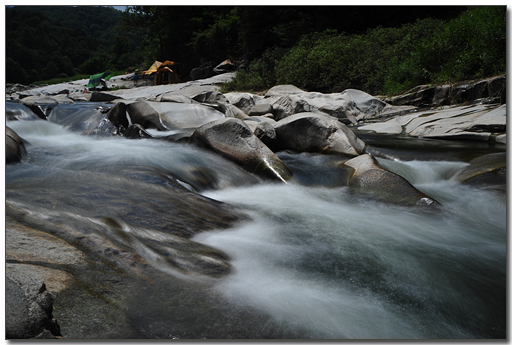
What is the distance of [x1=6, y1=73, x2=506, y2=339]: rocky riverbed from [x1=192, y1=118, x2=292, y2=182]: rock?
17mm

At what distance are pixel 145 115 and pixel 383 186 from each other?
5.77 m

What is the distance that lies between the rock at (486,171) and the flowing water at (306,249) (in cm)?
17

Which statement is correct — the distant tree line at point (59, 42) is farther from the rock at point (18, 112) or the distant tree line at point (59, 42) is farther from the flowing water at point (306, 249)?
the flowing water at point (306, 249)

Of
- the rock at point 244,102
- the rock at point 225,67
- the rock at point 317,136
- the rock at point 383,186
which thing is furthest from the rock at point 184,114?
the rock at point 225,67

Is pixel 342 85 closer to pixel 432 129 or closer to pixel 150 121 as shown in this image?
pixel 432 129

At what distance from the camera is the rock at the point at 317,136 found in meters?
5.86

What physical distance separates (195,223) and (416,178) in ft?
12.5

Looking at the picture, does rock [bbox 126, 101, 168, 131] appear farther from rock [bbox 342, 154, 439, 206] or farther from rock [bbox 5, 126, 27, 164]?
rock [bbox 342, 154, 439, 206]

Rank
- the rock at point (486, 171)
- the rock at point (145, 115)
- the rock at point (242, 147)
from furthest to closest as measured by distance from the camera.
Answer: the rock at point (145, 115)
the rock at point (242, 147)
the rock at point (486, 171)

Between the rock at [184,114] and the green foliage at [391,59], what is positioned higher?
the green foliage at [391,59]

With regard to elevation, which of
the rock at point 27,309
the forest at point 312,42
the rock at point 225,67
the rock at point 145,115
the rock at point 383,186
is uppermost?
the forest at point 312,42

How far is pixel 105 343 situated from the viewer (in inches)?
50.5

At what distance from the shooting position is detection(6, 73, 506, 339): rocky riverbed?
142cm

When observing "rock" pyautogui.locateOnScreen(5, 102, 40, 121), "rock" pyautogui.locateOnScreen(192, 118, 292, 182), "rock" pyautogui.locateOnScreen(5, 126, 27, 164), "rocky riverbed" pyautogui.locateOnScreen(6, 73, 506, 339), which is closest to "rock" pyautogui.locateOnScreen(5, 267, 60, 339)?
"rocky riverbed" pyautogui.locateOnScreen(6, 73, 506, 339)
